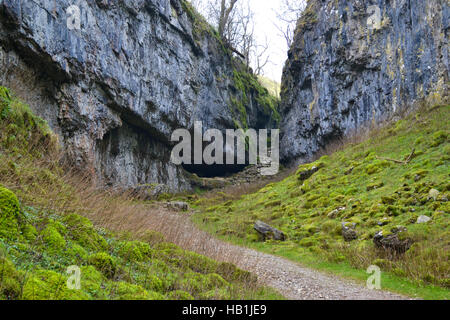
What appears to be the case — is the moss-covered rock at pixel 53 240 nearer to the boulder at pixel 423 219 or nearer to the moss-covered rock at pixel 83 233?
the moss-covered rock at pixel 83 233

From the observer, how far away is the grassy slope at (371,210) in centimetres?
696

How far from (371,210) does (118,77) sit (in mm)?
16160

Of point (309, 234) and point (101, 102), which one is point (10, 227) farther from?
point (101, 102)

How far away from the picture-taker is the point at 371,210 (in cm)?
1049

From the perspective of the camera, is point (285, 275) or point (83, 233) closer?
point (83, 233)

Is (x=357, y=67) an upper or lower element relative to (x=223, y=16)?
lower

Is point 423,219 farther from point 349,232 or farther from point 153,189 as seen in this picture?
point 153,189

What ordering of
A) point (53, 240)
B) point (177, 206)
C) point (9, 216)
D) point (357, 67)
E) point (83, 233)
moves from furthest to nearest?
1. point (357, 67)
2. point (177, 206)
3. point (83, 233)
4. point (53, 240)
5. point (9, 216)

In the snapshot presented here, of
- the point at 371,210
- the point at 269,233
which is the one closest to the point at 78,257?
the point at 269,233

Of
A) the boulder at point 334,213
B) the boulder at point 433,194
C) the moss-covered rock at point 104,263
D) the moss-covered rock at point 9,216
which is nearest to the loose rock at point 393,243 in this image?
the boulder at point 433,194

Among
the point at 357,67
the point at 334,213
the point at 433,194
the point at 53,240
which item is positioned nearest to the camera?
the point at 53,240

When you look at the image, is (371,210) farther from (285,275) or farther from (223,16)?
(223,16)

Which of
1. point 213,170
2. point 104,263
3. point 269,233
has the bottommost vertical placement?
point 269,233
